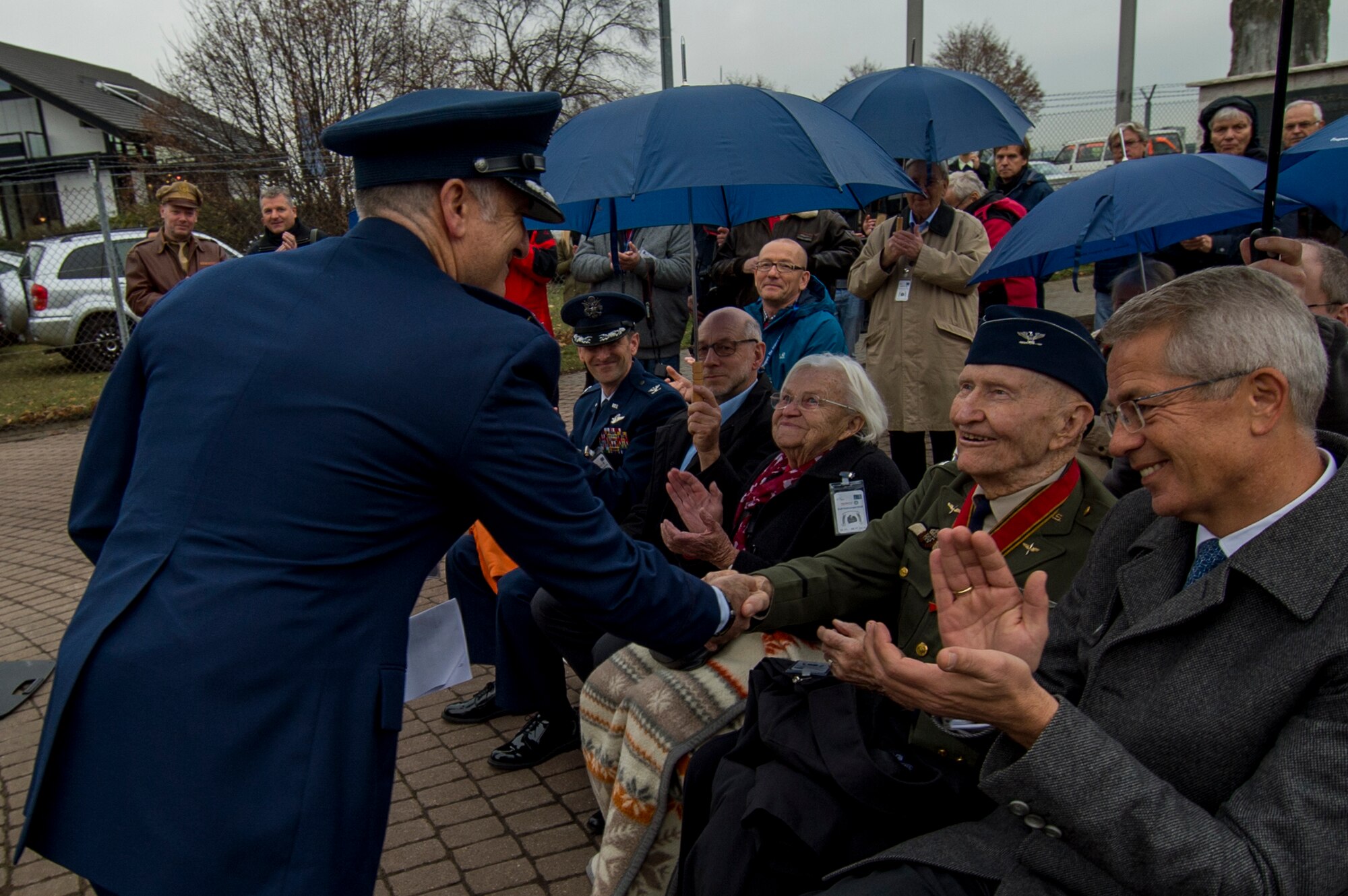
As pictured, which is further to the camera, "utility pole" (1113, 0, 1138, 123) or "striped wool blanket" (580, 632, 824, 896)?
"utility pole" (1113, 0, 1138, 123)

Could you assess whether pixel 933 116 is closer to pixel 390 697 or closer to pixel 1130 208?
pixel 1130 208

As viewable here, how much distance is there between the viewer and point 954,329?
17.8 feet

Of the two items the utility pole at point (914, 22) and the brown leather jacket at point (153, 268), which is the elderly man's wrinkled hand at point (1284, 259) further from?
the brown leather jacket at point (153, 268)

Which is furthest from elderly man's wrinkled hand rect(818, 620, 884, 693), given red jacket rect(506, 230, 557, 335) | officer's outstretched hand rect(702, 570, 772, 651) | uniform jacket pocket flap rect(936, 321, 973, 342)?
red jacket rect(506, 230, 557, 335)

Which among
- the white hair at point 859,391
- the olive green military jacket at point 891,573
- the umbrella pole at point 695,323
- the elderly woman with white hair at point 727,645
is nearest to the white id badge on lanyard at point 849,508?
the elderly woman with white hair at point 727,645

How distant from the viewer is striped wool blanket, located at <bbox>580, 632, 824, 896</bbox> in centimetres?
271

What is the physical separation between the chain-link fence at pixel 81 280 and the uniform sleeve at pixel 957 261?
905 cm

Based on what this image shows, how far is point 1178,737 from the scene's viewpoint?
1708mm

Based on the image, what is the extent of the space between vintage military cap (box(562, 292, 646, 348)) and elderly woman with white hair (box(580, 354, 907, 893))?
1.09m

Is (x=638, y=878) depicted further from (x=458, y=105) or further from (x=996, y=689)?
(x=458, y=105)

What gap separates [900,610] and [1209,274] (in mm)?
1308

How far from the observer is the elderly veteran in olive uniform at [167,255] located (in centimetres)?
707

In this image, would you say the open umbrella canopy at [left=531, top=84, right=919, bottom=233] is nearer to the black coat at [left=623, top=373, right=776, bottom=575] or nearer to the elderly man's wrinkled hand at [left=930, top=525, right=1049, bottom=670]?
the black coat at [left=623, top=373, right=776, bottom=575]

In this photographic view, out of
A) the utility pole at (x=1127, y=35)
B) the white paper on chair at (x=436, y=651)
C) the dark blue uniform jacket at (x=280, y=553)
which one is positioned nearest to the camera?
the dark blue uniform jacket at (x=280, y=553)
